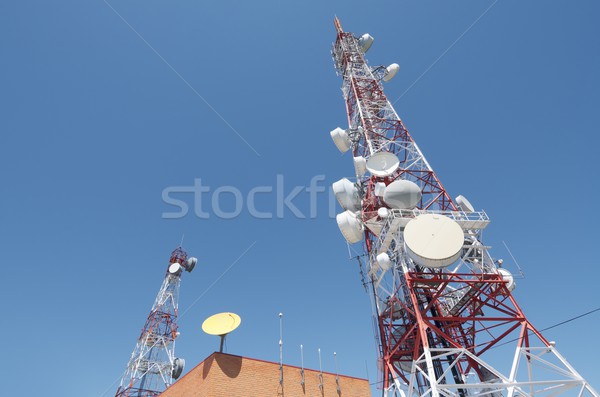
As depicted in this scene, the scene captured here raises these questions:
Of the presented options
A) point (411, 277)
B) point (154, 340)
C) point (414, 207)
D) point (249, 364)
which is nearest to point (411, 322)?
point (411, 277)

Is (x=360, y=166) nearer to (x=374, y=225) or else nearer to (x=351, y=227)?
(x=351, y=227)

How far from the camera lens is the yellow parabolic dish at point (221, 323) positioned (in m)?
22.0

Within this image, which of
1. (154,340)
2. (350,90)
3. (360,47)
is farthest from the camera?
(154,340)

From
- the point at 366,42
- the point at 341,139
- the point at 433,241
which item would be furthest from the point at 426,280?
the point at 366,42

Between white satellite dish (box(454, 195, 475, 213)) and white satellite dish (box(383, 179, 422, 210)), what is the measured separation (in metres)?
3.55

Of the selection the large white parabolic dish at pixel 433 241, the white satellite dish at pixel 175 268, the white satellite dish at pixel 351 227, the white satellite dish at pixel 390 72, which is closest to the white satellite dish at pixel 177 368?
the white satellite dish at pixel 175 268

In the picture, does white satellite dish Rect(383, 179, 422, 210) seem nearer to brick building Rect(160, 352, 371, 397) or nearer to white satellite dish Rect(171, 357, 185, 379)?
brick building Rect(160, 352, 371, 397)

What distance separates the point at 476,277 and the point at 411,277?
13.5 feet

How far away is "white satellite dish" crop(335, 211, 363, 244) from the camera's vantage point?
2770 cm

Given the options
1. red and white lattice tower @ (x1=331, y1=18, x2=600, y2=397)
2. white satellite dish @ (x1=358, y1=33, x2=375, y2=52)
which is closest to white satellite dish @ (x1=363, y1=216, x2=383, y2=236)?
red and white lattice tower @ (x1=331, y1=18, x2=600, y2=397)

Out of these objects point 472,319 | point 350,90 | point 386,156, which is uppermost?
point 350,90

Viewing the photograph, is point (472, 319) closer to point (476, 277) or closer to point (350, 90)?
point (476, 277)

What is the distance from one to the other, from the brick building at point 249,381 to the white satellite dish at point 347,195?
12415 millimetres

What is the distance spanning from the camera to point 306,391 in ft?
71.2
